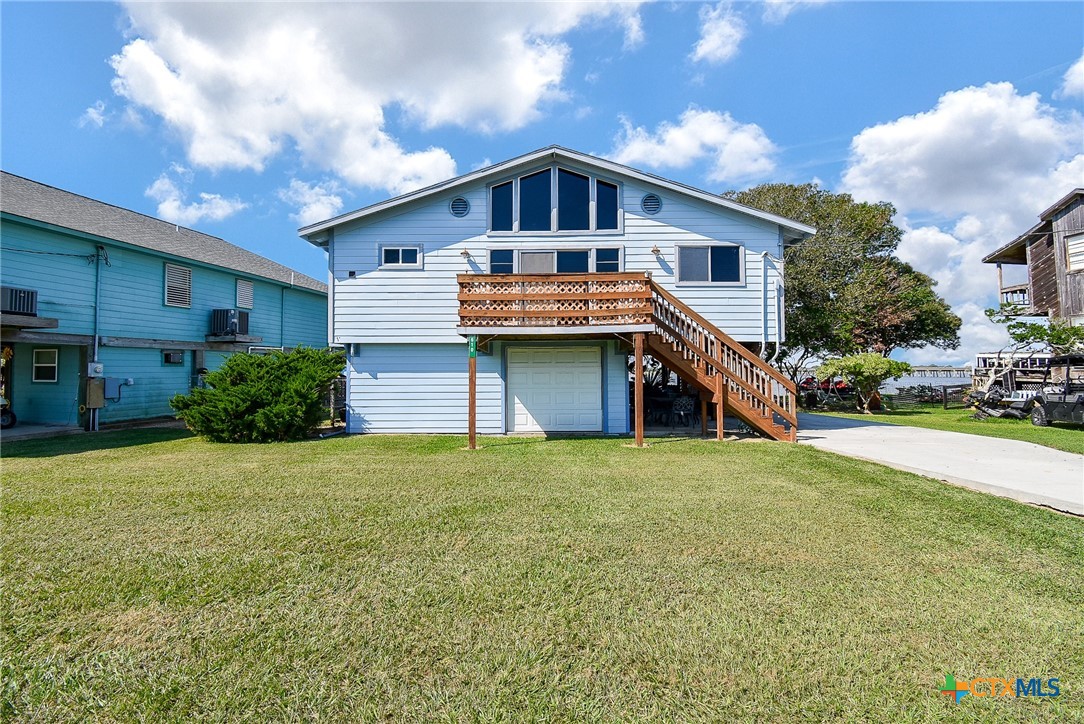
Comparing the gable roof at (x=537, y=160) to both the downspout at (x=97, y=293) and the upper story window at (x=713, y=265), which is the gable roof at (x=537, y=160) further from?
the downspout at (x=97, y=293)

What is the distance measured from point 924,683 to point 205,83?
15.4 meters

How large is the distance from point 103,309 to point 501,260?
419 inches

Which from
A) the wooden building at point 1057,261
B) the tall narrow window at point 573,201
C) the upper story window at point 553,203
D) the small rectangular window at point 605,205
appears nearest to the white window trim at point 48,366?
the upper story window at point 553,203

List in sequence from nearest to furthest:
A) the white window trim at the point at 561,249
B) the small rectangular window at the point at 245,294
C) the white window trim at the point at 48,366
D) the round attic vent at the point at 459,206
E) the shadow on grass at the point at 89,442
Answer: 1. the shadow on grass at the point at 89,442
2. the white window trim at the point at 561,249
3. the round attic vent at the point at 459,206
4. the white window trim at the point at 48,366
5. the small rectangular window at the point at 245,294

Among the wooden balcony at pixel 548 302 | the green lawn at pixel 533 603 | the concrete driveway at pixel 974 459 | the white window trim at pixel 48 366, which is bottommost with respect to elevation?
the green lawn at pixel 533 603

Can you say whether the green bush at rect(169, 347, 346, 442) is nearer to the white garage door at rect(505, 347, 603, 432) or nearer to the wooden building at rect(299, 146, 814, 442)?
the wooden building at rect(299, 146, 814, 442)

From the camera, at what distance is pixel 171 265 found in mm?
14367

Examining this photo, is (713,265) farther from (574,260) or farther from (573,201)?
(573,201)

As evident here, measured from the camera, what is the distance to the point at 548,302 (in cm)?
969

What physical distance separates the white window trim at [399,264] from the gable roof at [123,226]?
7388 mm

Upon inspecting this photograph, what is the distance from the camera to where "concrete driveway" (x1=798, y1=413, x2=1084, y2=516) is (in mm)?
5453

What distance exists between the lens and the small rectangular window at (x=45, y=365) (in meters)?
13.0

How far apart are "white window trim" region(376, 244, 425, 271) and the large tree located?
592 inches

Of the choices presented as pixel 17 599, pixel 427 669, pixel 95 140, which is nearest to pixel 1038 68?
pixel 427 669
